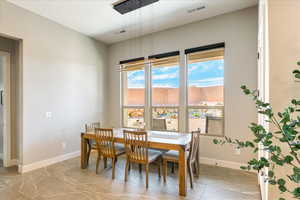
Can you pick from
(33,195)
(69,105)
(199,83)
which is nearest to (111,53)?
(69,105)

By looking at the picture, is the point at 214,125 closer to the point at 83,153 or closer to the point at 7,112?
the point at 83,153

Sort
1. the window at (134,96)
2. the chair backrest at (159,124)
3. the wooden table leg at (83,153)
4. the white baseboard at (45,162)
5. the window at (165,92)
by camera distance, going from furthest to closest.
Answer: the window at (134,96) < the chair backrest at (159,124) < the window at (165,92) < the wooden table leg at (83,153) < the white baseboard at (45,162)

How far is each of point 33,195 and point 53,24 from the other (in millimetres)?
3479

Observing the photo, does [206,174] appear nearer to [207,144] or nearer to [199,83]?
→ [207,144]

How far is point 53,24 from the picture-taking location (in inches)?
154

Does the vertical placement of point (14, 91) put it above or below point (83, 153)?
above

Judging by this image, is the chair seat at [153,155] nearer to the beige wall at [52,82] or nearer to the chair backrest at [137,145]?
the chair backrest at [137,145]

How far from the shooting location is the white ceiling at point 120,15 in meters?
3.20

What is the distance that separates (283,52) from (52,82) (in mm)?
4129

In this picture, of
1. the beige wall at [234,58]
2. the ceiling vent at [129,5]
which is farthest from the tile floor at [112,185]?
the ceiling vent at [129,5]

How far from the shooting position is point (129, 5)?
126 inches

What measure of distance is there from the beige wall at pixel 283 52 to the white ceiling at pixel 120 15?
2.09 m

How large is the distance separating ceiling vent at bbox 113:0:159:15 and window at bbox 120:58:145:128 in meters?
1.53

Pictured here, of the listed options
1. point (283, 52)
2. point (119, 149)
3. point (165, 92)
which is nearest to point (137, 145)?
point (119, 149)
